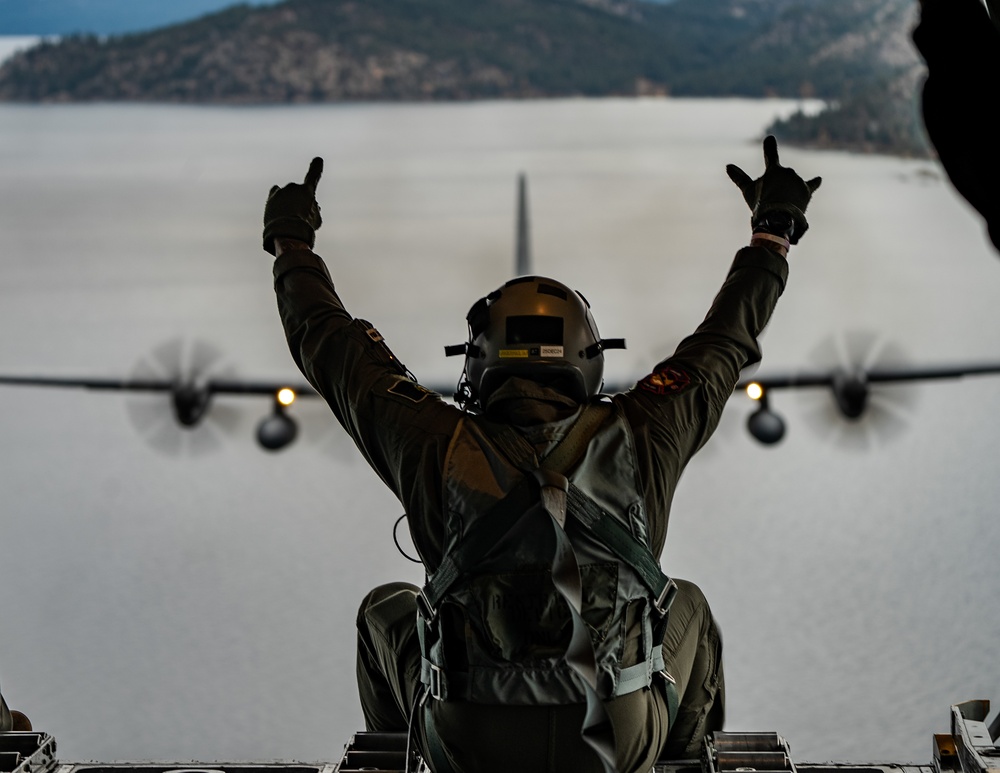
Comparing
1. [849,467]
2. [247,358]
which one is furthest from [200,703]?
[247,358]

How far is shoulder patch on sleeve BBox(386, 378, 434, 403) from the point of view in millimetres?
2123

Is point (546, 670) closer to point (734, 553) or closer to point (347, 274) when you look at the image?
point (734, 553)

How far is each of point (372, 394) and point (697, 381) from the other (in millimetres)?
634

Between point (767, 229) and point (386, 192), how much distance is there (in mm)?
16477

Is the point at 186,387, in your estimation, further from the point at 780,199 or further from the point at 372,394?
the point at 780,199

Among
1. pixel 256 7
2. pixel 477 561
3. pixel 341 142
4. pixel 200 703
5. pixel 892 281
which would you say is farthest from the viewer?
pixel 341 142

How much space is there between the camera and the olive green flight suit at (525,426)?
2.04m

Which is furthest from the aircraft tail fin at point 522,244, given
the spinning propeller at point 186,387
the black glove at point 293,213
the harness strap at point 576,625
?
the harness strap at point 576,625

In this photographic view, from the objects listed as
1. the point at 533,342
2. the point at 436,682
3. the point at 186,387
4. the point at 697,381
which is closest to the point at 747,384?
the point at 186,387

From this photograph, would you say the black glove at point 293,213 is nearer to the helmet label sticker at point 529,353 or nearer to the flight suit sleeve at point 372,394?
the flight suit sleeve at point 372,394

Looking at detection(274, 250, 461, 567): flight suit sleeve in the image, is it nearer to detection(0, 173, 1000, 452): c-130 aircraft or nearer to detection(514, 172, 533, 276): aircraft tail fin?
detection(0, 173, 1000, 452): c-130 aircraft

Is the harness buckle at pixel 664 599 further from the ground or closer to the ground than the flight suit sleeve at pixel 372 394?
closer to the ground

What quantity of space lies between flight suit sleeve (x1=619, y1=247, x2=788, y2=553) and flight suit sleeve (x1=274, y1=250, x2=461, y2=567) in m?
0.37

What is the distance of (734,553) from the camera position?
721 centimetres
